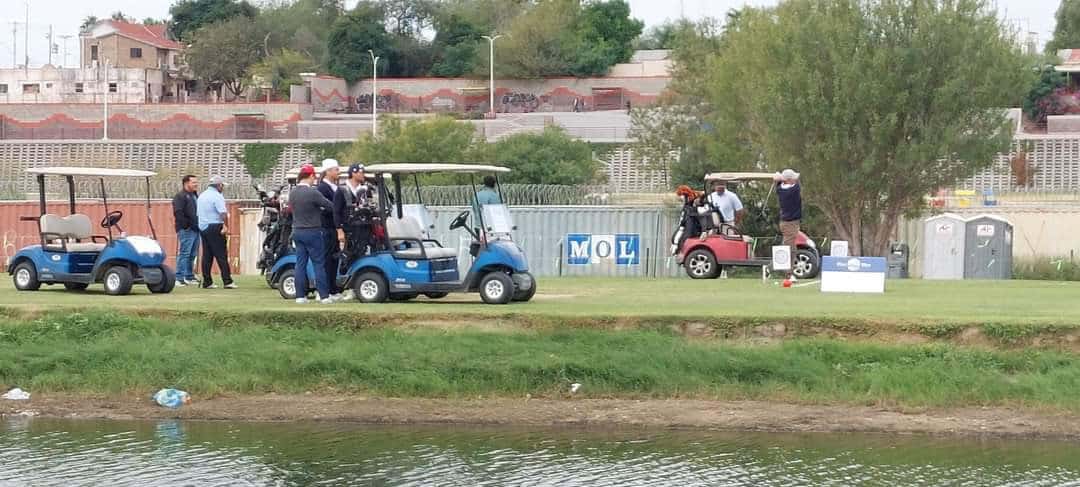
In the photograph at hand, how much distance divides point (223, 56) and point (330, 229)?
102803mm

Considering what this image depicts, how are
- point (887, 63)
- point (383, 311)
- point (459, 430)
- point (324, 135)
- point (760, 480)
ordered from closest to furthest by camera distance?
point (760, 480) < point (459, 430) < point (383, 311) < point (887, 63) < point (324, 135)

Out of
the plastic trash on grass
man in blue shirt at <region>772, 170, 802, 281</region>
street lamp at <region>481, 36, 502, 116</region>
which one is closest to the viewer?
the plastic trash on grass

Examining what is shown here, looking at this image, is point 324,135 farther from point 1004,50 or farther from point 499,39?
point 1004,50

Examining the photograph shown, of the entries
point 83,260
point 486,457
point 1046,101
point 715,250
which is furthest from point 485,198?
point 1046,101

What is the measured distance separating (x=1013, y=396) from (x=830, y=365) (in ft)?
6.09

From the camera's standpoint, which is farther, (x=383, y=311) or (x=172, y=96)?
(x=172, y=96)

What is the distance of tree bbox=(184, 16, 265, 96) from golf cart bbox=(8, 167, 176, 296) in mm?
98712

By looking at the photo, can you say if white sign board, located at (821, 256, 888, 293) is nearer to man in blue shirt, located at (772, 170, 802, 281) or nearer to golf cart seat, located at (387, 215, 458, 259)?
man in blue shirt, located at (772, 170, 802, 281)

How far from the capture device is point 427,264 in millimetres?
20625

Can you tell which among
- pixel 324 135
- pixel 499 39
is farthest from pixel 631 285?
pixel 499 39

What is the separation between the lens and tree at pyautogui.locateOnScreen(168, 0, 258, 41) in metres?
133

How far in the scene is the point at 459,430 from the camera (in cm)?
1675

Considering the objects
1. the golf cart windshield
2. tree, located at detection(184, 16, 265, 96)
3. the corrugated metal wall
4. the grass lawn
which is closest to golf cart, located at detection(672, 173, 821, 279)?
the grass lawn

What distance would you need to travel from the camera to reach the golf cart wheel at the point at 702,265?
2938 cm
